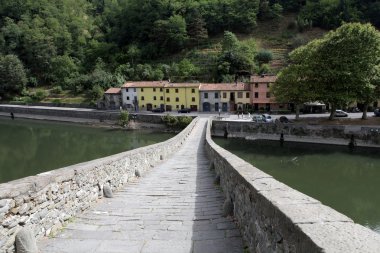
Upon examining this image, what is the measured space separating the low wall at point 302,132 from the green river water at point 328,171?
108 cm

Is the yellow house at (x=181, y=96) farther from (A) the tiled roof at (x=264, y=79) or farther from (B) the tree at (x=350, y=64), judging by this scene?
(B) the tree at (x=350, y=64)

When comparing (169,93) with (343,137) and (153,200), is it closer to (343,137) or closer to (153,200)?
(343,137)

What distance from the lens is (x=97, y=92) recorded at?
6075 cm

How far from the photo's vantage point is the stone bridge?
269 cm

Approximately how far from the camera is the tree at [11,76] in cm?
7106

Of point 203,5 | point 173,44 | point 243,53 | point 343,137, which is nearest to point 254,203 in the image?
point 343,137

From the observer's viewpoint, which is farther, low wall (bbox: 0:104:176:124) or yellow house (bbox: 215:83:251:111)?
yellow house (bbox: 215:83:251:111)

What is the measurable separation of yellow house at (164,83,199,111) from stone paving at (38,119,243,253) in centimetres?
4190

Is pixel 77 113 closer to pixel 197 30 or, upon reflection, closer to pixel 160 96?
pixel 160 96

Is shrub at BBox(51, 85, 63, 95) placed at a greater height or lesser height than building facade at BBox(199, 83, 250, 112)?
greater

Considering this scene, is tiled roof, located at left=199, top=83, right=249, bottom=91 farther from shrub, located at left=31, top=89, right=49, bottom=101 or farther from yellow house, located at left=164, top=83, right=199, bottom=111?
shrub, located at left=31, top=89, right=49, bottom=101

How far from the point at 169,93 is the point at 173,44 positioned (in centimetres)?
2956

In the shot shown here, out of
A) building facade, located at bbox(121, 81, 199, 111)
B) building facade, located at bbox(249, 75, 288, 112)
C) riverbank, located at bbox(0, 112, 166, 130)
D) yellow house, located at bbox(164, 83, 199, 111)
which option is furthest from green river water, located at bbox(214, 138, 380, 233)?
building facade, located at bbox(121, 81, 199, 111)

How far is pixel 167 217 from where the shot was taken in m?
6.16
